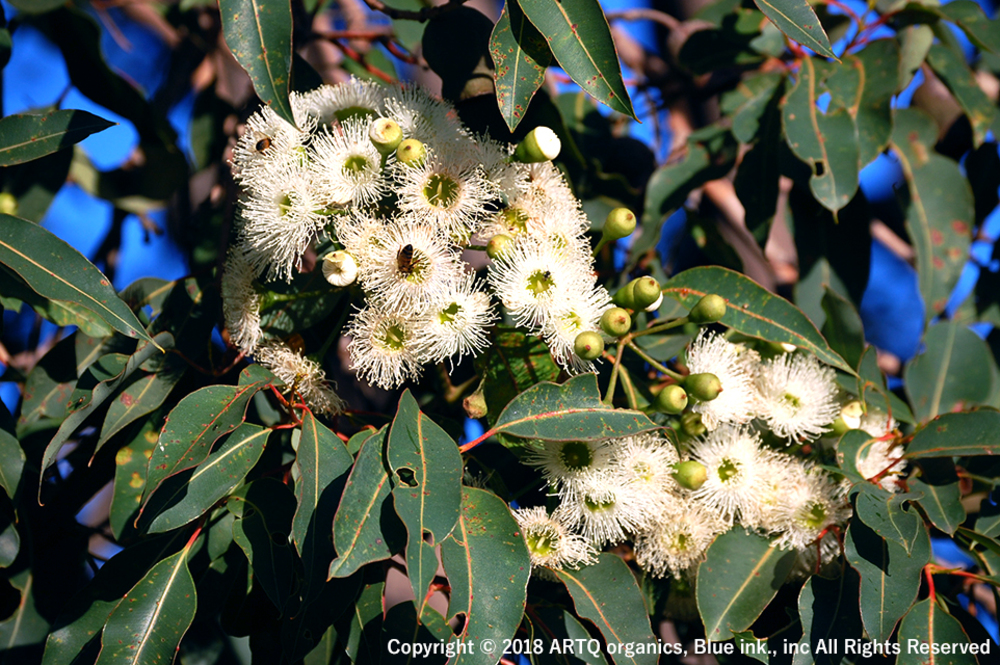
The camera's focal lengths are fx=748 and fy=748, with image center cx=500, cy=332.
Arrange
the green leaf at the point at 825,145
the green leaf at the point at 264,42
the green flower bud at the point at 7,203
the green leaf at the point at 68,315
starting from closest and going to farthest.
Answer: the green leaf at the point at 264,42 → the green leaf at the point at 68,315 → the green leaf at the point at 825,145 → the green flower bud at the point at 7,203

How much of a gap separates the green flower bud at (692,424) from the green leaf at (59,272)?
86 cm

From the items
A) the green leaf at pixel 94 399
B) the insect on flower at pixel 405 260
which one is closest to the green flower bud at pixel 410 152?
the insect on flower at pixel 405 260

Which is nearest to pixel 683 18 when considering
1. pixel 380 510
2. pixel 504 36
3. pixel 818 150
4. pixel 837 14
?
pixel 837 14

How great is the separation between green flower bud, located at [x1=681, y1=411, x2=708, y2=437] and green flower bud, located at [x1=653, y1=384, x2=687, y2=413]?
0.10m

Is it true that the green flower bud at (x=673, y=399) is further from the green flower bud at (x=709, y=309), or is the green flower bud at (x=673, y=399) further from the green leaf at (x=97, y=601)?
the green leaf at (x=97, y=601)

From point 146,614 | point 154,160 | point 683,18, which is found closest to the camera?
point 146,614

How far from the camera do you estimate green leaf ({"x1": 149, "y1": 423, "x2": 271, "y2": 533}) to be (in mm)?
1058

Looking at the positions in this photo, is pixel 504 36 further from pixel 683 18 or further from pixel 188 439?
pixel 683 18

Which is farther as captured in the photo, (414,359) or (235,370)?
(235,370)

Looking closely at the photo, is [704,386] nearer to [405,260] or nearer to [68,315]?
[405,260]

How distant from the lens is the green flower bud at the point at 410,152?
3.72ft

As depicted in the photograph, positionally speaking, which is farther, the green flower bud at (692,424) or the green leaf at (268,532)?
the green flower bud at (692,424)

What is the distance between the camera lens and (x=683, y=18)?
264cm

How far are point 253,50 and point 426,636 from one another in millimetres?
914
